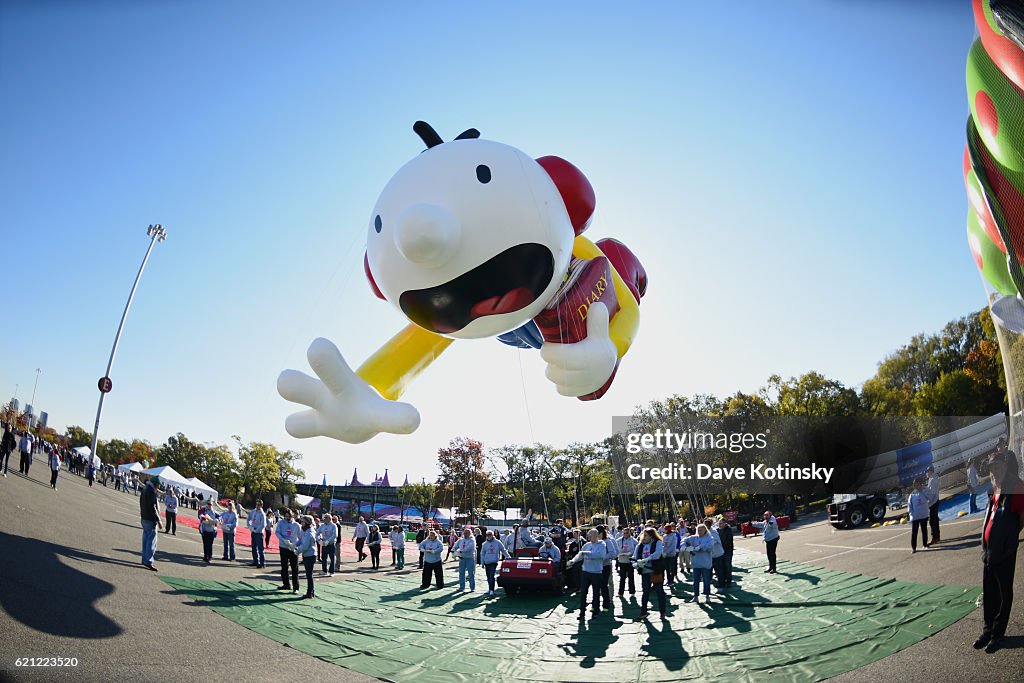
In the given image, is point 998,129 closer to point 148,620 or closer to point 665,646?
point 665,646

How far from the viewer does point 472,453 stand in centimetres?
3123

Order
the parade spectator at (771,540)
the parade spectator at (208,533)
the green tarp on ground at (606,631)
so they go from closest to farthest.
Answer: the green tarp on ground at (606,631)
the parade spectator at (208,533)
the parade spectator at (771,540)

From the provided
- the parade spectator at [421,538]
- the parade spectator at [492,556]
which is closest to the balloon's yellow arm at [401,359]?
the parade spectator at [492,556]

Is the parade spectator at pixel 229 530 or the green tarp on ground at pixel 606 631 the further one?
the parade spectator at pixel 229 530

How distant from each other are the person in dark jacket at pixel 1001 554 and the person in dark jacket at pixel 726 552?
6.60m

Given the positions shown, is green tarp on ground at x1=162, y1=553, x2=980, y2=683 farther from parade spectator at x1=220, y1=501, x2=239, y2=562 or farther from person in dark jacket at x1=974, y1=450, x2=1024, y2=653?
parade spectator at x1=220, y1=501, x2=239, y2=562

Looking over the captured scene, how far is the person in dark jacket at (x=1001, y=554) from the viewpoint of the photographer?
205 inches

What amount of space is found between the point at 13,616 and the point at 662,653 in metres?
7.00

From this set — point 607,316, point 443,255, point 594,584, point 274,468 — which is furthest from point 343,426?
point 274,468

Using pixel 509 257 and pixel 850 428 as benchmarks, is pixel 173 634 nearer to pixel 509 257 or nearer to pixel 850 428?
pixel 509 257

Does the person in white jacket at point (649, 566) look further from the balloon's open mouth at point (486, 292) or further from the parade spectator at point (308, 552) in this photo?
the balloon's open mouth at point (486, 292)

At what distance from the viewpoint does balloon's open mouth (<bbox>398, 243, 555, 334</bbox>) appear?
429 centimetres

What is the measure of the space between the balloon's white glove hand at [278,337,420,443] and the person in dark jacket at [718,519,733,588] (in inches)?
388

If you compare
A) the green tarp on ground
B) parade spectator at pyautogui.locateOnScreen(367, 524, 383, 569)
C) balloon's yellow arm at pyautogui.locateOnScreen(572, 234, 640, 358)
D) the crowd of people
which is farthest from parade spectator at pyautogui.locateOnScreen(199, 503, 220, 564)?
balloon's yellow arm at pyautogui.locateOnScreen(572, 234, 640, 358)
